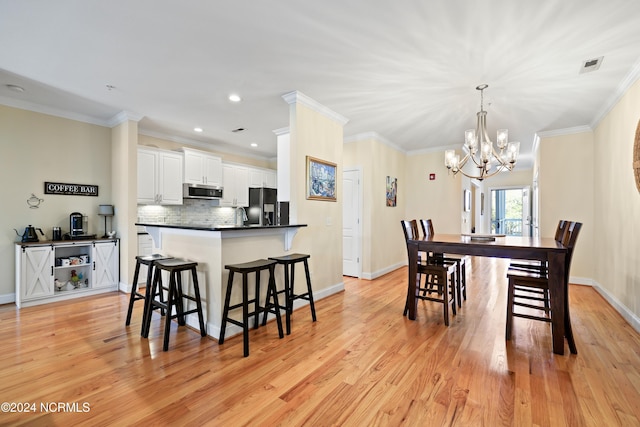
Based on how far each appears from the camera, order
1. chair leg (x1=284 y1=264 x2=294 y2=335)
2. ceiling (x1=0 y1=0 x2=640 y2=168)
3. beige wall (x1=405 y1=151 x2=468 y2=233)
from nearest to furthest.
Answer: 1. ceiling (x1=0 y1=0 x2=640 y2=168)
2. chair leg (x1=284 y1=264 x2=294 y2=335)
3. beige wall (x1=405 y1=151 x2=468 y2=233)

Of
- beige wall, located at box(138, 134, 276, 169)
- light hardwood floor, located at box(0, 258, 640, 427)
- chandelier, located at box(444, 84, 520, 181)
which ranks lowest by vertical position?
light hardwood floor, located at box(0, 258, 640, 427)

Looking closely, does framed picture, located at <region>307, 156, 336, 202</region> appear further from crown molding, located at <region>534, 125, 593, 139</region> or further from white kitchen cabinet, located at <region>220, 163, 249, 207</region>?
crown molding, located at <region>534, 125, 593, 139</region>

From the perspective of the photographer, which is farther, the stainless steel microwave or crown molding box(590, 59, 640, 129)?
the stainless steel microwave

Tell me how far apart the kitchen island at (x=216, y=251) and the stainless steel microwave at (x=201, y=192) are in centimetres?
232

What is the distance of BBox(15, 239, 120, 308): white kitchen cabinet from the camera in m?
3.52

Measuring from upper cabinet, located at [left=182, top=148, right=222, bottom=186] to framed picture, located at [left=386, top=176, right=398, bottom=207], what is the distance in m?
3.33

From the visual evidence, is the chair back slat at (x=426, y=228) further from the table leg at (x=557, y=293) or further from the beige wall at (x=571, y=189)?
the beige wall at (x=571, y=189)

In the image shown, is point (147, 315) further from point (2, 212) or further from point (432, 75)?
point (432, 75)

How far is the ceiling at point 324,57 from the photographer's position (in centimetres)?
203

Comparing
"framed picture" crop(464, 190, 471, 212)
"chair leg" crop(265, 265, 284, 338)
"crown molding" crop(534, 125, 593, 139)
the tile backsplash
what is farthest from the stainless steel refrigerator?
"crown molding" crop(534, 125, 593, 139)

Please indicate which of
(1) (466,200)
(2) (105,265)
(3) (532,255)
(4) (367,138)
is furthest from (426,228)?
(2) (105,265)

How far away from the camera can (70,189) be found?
409 cm

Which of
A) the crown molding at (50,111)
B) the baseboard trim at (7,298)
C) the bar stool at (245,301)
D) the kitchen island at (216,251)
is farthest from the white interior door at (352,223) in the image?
the baseboard trim at (7,298)

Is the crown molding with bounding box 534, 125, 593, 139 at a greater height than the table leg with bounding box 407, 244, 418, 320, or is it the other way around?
the crown molding with bounding box 534, 125, 593, 139
